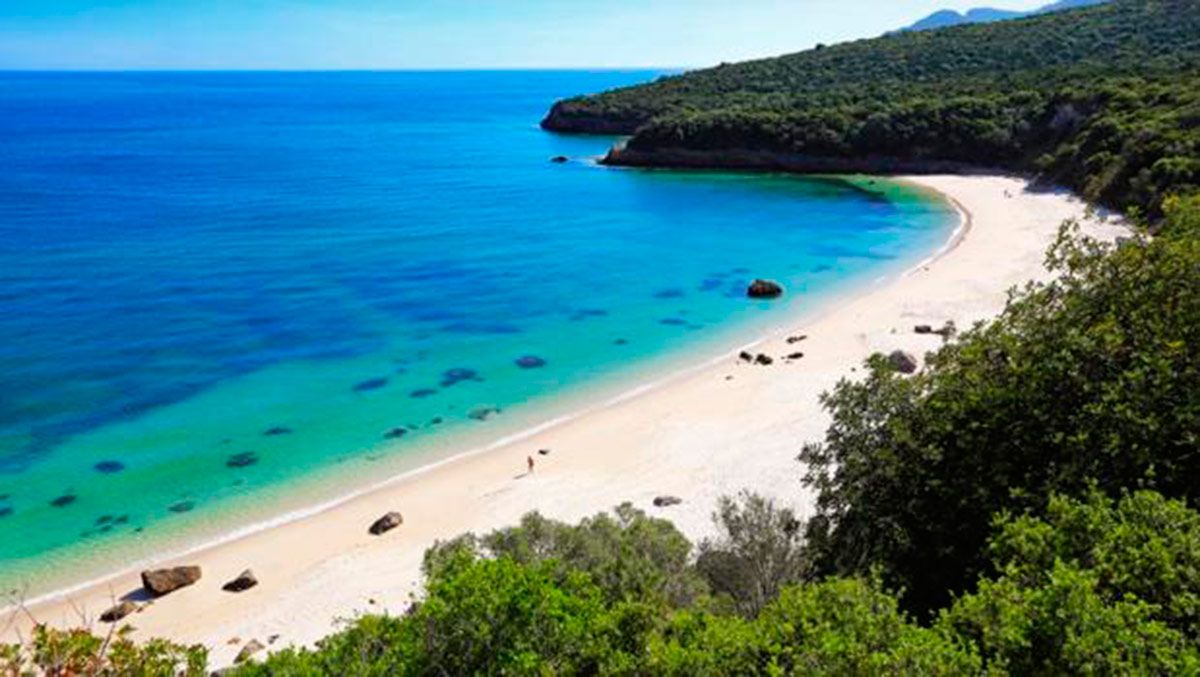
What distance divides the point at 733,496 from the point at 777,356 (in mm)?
14611

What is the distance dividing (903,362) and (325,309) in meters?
31.7

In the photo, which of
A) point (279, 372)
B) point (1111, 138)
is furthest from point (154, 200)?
point (1111, 138)

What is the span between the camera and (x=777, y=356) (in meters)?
37.7

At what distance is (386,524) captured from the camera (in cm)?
2422

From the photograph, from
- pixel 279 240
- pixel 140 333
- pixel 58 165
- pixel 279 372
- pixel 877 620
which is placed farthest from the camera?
pixel 58 165

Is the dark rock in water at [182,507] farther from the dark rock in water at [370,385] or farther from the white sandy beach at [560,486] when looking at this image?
the dark rock in water at [370,385]

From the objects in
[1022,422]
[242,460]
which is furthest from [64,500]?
[1022,422]

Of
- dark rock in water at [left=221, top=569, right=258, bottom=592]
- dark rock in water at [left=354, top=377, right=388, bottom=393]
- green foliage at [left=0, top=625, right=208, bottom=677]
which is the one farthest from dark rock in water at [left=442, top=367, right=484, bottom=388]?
green foliage at [left=0, top=625, right=208, bottom=677]

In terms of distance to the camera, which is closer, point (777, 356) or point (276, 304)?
point (777, 356)

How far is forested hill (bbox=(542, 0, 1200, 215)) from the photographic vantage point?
64.6 m

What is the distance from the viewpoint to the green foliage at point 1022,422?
1355cm

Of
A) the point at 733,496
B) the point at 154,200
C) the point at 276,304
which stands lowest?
the point at 733,496

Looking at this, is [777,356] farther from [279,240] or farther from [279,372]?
[279,240]

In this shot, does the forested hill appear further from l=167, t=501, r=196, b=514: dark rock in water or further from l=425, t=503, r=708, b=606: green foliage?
l=167, t=501, r=196, b=514: dark rock in water
